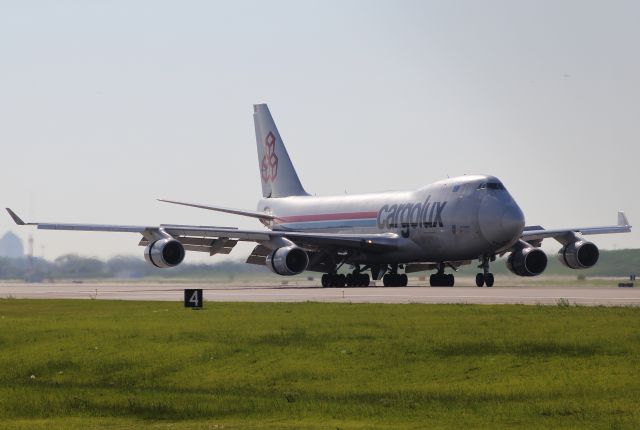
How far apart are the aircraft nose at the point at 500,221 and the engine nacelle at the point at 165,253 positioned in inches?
532

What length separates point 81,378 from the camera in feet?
84.5

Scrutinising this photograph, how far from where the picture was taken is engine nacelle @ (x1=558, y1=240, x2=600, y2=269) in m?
59.3

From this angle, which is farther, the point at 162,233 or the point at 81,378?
the point at 162,233

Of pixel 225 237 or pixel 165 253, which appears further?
pixel 225 237

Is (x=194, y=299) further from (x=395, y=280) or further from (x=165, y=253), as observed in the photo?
(x=395, y=280)

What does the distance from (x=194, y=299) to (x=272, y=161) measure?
4097cm

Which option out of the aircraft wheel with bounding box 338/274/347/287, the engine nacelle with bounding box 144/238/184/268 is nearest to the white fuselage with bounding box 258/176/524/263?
the aircraft wheel with bounding box 338/274/347/287

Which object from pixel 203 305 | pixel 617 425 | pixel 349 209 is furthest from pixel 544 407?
pixel 349 209

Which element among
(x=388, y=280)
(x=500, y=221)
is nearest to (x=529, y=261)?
(x=500, y=221)

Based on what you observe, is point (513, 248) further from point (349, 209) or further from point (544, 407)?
point (544, 407)

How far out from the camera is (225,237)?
198 feet

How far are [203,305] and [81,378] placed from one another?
13.9 m

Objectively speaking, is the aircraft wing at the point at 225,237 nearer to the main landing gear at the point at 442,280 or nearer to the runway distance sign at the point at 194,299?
the main landing gear at the point at 442,280

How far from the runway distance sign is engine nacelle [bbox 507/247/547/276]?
962 inches
